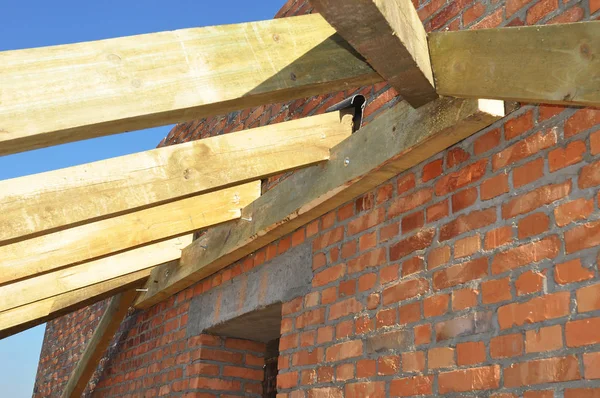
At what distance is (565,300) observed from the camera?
181cm

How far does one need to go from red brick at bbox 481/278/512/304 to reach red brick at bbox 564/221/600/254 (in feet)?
0.78

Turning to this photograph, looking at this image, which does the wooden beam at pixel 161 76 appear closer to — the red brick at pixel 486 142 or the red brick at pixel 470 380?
the red brick at pixel 486 142

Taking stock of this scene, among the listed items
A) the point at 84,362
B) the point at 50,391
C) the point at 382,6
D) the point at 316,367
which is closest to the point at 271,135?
the point at 316,367

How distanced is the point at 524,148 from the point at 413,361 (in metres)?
0.85

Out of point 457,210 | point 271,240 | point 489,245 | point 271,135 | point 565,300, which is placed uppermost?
point 271,135

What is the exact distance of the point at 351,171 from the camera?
Answer: 272 cm

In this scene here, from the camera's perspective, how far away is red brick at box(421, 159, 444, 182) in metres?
2.43

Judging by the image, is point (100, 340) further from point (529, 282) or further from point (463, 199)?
point (529, 282)

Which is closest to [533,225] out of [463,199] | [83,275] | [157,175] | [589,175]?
[589,175]

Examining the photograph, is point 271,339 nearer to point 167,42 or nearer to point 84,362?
point 84,362

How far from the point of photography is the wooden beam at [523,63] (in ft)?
5.41

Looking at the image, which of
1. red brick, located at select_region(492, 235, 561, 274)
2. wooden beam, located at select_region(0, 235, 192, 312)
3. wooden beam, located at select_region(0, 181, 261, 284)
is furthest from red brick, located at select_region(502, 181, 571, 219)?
wooden beam, located at select_region(0, 235, 192, 312)

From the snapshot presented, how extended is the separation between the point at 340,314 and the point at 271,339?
1632 mm

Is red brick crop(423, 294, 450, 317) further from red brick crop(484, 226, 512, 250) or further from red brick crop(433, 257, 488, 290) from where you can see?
red brick crop(484, 226, 512, 250)
